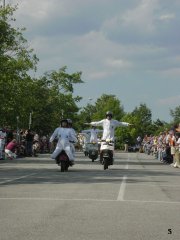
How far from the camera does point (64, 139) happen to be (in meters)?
24.5

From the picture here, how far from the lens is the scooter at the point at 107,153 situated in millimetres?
25438

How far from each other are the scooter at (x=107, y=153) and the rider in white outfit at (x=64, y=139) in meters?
1.51

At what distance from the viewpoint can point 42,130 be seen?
74.8 meters

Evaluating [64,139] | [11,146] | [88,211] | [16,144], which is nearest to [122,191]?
[88,211]

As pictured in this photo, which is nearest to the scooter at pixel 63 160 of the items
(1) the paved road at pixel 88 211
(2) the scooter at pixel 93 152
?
(1) the paved road at pixel 88 211

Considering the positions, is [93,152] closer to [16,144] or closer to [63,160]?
[16,144]

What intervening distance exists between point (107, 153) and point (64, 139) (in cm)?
193

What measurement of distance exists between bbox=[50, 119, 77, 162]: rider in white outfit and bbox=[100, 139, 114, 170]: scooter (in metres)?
1.51

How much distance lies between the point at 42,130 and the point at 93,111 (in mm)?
86099

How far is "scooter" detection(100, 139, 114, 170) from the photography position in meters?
25.4

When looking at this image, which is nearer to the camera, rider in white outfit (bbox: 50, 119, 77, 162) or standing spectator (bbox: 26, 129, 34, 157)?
rider in white outfit (bbox: 50, 119, 77, 162)

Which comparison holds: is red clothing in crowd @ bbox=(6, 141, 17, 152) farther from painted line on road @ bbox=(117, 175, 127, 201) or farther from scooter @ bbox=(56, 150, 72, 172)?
painted line on road @ bbox=(117, 175, 127, 201)

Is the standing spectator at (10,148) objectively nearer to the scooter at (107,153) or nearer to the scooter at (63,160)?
the scooter at (107,153)

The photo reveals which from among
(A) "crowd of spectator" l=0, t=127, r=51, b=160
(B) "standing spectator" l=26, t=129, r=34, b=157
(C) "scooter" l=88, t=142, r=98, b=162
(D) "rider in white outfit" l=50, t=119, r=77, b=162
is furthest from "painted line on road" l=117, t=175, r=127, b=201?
(B) "standing spectator" l=26, t=129, r=34, b=157
